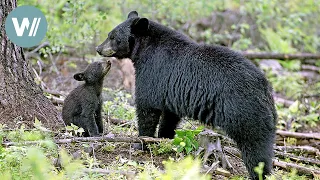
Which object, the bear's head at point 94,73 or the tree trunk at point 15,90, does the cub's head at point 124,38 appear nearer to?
the bear's head at point 94,73

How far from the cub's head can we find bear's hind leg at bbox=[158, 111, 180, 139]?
98 cm

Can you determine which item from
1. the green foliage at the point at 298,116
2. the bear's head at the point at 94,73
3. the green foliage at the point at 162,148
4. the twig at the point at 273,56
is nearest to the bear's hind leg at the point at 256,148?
the green foliage at the point at 162,148

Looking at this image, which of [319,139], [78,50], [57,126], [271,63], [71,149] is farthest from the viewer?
[271,63]

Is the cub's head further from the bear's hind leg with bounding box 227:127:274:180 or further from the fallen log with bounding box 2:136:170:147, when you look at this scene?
the bear's hind leg with bounding box 227:127:274:180

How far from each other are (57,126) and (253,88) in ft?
8.70

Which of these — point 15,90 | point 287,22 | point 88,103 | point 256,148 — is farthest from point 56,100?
point 287,22

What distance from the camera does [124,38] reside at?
20.7 feet

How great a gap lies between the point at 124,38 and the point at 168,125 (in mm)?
1307

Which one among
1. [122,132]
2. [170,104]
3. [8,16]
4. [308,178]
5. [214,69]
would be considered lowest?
[308,178]

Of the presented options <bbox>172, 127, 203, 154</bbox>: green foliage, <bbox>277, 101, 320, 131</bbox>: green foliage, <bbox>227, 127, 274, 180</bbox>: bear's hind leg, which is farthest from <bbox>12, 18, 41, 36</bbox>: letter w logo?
<bbox>277, 101, 320, 131</bbox>: green foliage

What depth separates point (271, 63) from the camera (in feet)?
46.5

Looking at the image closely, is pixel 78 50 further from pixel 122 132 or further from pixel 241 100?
pixel 241 100

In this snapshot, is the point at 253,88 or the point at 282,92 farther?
the point at 282,92

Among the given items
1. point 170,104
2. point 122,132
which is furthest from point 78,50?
point 170,104
